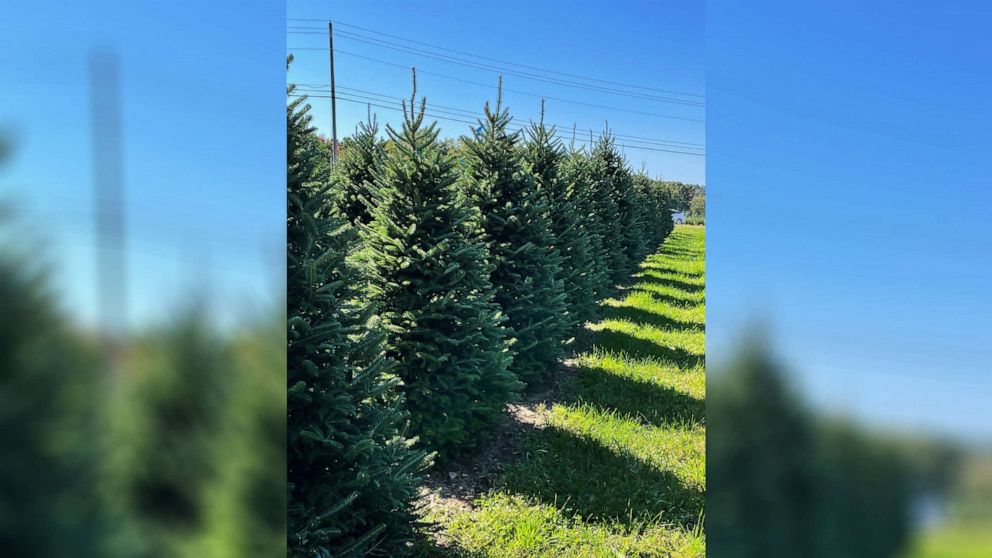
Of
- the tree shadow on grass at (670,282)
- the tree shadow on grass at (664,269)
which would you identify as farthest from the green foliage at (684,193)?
the tree shadow on grass at (670,282)

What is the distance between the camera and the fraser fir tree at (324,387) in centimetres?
225

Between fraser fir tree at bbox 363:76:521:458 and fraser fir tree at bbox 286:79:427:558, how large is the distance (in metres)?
1.38

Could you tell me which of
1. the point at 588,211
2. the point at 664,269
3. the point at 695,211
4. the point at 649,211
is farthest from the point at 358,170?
the point at 695,211

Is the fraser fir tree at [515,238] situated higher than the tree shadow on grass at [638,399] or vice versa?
the fraser fir tree at [515,238]

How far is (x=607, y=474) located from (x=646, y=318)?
5873mm

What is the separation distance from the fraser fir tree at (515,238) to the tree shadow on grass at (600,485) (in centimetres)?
139

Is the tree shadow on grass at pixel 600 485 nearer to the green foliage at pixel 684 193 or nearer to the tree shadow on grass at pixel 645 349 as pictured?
the tree shadow on grass at pixel 645 349

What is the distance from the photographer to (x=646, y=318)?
31.7 ft

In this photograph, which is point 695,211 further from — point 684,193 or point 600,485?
point 600,485

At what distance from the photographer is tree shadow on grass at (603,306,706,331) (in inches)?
364

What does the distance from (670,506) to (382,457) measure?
2.15 m
